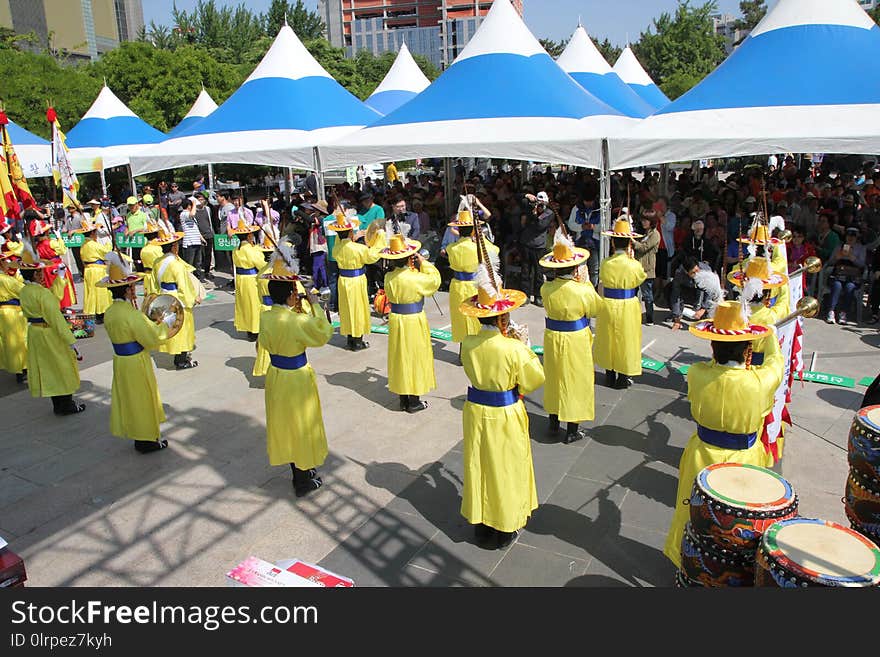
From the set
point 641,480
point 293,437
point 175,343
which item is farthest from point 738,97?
point 175,343

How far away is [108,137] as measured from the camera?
16.7 m

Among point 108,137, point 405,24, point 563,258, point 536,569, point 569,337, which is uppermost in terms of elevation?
point 405,24

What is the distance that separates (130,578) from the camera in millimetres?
4316

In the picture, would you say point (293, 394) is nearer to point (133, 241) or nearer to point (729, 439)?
point (729, 439)

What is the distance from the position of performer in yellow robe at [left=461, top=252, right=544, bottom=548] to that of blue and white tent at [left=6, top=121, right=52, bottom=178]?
1526cm

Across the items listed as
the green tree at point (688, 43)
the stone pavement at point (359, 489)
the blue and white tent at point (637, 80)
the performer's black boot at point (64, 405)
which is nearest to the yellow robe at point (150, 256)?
the stone pavement at point (359, 489)

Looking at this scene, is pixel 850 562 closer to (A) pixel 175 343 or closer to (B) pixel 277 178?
(A) pixel 175 343

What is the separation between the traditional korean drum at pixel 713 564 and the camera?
10.3ft

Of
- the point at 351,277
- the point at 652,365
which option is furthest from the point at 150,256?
the point at 652,365

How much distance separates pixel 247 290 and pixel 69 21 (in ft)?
335

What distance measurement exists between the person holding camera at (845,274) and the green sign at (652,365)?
10.7 feet

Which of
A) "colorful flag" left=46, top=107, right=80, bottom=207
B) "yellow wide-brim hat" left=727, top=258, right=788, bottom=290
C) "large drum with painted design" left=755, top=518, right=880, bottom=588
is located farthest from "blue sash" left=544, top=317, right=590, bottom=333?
"colorful flag" left=46, top=107, right=80, bottom=207

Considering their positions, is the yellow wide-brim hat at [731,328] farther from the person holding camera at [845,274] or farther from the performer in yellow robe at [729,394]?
the person holding camera at [845,274]

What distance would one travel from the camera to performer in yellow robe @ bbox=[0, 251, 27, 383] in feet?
24.9
